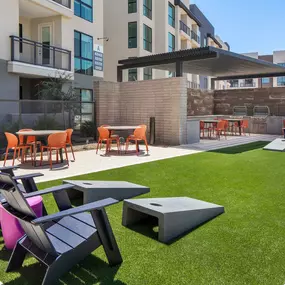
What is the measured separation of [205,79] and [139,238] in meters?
43.7

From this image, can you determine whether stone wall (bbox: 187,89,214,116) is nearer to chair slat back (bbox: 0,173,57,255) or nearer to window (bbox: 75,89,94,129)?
window (bbox: 75,89,94,129)

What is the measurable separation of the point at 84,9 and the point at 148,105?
928cm

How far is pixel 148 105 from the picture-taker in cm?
1382

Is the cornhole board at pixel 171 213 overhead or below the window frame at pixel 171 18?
below

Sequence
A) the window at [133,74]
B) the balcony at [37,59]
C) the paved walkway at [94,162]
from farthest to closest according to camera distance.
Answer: the window at [133,74] → the balcony at [37,59] → the paved walkway at [94,162]

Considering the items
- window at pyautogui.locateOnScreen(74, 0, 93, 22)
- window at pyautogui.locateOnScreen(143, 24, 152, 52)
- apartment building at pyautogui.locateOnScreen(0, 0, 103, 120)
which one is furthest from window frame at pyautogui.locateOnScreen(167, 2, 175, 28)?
window at pyautogui.locateOnScreen(74, 0, 93, 22)

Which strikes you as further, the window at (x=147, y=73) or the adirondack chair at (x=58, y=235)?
the window at (x=147, y=73)

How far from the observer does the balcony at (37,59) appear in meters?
15.0

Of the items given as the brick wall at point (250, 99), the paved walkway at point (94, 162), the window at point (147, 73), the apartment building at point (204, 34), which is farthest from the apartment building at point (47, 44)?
the apartment building at point (204, 34)

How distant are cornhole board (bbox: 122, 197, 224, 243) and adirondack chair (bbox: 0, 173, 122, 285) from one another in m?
0.73

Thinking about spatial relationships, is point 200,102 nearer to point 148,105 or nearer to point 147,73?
point 148,105

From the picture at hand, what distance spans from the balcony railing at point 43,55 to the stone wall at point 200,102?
684cm

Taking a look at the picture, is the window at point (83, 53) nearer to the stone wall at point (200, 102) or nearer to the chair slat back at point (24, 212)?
the stone wall at point (200, 102)

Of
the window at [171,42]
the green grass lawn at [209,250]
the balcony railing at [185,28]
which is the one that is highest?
the balcony railing at [185,28]
